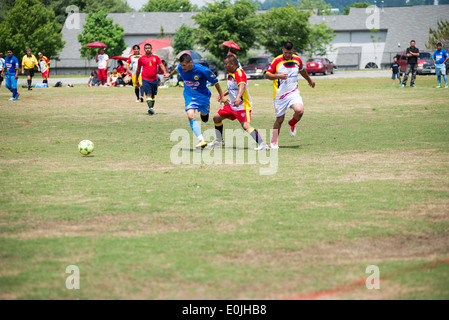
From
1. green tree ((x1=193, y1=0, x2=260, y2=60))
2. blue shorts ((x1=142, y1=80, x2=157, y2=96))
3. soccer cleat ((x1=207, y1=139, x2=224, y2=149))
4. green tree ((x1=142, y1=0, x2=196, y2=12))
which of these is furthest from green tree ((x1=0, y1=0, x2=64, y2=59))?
green tree ((x1=142, y1=0, x2=196, y2=12))

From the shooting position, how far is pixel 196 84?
1262 cm

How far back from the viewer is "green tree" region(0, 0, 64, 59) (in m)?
69.2

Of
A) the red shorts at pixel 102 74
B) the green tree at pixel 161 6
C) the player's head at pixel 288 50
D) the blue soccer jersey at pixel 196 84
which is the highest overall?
the green tree at pixel 161 6

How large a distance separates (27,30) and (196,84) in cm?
6395

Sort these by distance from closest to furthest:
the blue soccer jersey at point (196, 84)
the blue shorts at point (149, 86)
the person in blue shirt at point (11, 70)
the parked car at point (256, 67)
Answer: the blue soccer jersey at point (196, 84)
the blue shorts at point (149, 86)
the person in blue shirt at point (11, 70)
the parked car at point (256, 67)

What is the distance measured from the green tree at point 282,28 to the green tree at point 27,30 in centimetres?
2748

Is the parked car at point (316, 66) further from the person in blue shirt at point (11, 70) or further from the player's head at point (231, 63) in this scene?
the player's head at point (231, 63)

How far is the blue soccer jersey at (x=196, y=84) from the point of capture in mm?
12523

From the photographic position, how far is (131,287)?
15.5 ft

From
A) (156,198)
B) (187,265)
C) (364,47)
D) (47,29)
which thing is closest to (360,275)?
(187,265)

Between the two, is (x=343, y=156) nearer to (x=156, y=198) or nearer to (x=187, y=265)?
(x=156, y=198)

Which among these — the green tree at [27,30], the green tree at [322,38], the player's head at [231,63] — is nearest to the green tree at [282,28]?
the green tree at [322,38]

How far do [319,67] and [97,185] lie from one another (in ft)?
166

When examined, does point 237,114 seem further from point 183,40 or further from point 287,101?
point 183,40
